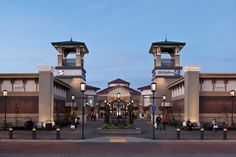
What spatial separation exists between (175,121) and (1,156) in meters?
Result: 37.7

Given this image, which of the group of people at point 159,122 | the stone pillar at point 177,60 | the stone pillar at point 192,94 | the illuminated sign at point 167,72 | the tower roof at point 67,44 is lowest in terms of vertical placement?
the group of people at point 159,122

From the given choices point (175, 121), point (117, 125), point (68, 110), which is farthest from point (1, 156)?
point (68, 110)

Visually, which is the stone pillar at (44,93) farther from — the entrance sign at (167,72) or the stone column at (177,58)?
the stone column at (177,58)

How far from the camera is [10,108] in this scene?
1734 inches

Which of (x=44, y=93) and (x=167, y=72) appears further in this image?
(x=167, y=72)

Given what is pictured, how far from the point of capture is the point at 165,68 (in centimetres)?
6656

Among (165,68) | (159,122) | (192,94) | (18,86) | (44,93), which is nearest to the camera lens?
(44,93)

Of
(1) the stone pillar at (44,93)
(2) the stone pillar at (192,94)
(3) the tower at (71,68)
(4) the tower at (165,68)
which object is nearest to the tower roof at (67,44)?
(3) the tower at (71,68)

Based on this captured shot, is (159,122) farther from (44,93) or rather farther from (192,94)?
(44,93)

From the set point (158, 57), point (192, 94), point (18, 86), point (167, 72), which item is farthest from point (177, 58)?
point (18, 86)

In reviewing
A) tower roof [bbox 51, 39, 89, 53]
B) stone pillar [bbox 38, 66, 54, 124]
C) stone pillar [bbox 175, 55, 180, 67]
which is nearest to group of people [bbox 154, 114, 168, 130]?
stone pillar [bbox 38, 66, 54, 124]

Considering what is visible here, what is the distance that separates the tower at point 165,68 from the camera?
217 feet

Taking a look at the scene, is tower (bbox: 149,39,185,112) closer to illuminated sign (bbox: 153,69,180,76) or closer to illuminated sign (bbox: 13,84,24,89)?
illuminated sign (bbox: 153,69,180,76)

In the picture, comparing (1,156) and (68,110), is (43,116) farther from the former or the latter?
(1,156)
